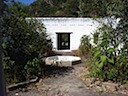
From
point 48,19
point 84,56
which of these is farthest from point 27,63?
point 48,19

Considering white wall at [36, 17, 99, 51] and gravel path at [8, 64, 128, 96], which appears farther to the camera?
white wall at [36, 17, 99, 51]

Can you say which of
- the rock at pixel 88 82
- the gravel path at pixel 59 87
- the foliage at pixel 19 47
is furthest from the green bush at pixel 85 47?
the rock at pixel 88 82

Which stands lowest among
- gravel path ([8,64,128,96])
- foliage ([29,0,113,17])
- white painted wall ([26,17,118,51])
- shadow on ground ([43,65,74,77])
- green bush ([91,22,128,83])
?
gravel path ([8,64,128,96])

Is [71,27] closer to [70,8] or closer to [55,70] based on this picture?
[55,70]

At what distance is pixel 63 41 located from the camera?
1844 cm

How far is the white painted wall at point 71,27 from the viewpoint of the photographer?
58.6 feet

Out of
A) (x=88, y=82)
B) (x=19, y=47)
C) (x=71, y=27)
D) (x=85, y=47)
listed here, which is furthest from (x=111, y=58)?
(x=71, y=27)

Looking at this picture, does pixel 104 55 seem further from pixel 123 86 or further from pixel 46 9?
pixel 46 9

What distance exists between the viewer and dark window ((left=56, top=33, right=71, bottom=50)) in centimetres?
1817

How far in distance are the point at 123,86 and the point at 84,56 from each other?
6.57 m

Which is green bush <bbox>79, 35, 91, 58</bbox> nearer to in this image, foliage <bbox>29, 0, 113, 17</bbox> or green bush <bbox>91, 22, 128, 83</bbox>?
foliage <bbox>29, 0, 113, 17</bbox>

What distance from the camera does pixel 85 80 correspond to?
9.27 meters

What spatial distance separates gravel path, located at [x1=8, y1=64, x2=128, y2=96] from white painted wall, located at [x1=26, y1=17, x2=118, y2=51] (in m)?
7.59

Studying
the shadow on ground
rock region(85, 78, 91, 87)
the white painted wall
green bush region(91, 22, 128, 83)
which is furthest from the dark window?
rock region(85, 78, 91, 87)
